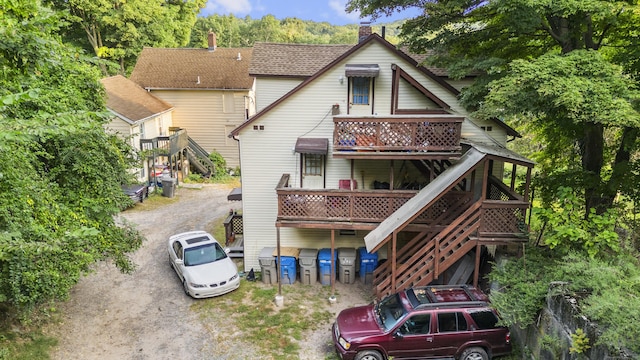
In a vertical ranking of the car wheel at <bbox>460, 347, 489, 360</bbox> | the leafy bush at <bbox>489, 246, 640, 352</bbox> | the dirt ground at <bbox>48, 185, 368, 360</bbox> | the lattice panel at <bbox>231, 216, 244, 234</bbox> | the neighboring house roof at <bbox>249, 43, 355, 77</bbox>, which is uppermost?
the neighboring house roof at <bbox>249, 43, 355, 77</bbox>

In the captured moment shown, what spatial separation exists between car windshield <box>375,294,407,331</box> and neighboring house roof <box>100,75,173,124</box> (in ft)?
66.5

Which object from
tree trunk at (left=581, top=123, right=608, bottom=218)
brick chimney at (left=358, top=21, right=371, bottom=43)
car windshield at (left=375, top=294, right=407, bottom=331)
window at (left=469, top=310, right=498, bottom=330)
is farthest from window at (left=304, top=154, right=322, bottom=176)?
tree trunk at (left=581, top=123, right=608, bottom=218)

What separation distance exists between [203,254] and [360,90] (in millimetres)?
8355

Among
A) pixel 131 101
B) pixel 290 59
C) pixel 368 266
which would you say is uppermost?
pixel 290 59

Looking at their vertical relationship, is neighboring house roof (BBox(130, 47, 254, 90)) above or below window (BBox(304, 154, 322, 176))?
above

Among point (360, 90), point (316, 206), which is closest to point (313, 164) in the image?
point (316, 206)

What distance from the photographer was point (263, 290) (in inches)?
571

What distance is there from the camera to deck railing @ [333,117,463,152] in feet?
42.0

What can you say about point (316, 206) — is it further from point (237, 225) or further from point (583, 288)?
point (583, 288)

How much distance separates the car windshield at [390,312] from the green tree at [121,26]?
33.4m

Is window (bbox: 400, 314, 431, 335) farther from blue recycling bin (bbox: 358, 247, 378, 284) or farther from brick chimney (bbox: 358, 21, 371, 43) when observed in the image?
brick chimney (bbox: 358, 21, 371, 43)

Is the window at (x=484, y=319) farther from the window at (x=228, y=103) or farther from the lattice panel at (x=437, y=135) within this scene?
the window at (x=228, y=103)

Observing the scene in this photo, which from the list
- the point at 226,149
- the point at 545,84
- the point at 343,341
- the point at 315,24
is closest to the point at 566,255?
the point at 545,84

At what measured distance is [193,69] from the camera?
32906 mm
